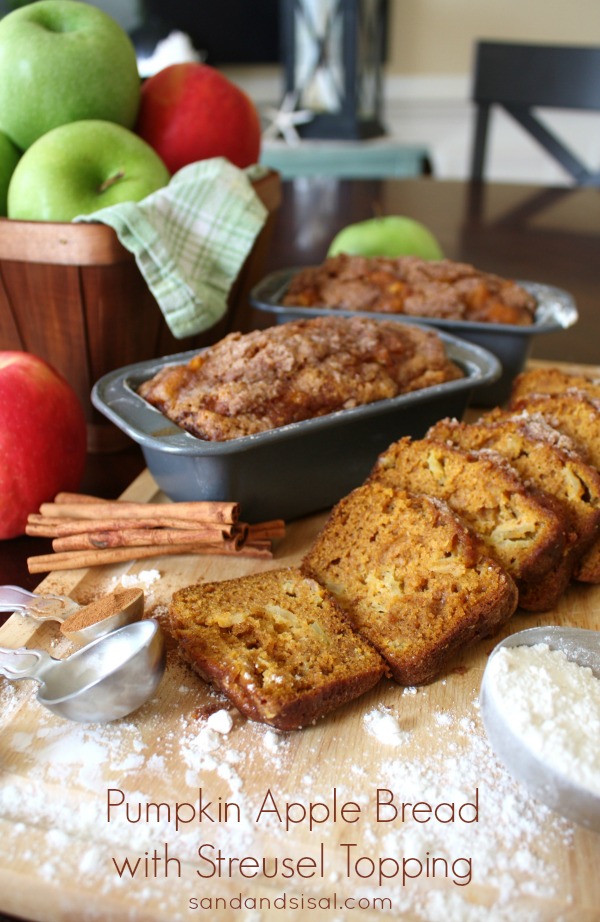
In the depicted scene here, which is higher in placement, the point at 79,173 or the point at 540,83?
the point at 79,173

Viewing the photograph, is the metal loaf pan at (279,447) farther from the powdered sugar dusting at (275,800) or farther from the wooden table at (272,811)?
the powdered sugar dusting at (275,800)

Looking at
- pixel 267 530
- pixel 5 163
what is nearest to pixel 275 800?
pixel 267 530

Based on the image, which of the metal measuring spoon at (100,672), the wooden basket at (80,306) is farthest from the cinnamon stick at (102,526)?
the wooden basket at (80,306)

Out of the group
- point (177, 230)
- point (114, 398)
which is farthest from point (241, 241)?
point (114, 398)

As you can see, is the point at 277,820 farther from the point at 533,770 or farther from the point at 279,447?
the point at 279,447

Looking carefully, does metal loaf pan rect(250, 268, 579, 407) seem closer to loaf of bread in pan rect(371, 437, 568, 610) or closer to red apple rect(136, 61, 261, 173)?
red apple rect(136, 61, 261, 173)

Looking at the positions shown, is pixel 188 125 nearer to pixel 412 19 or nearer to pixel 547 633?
pixel 547 633
